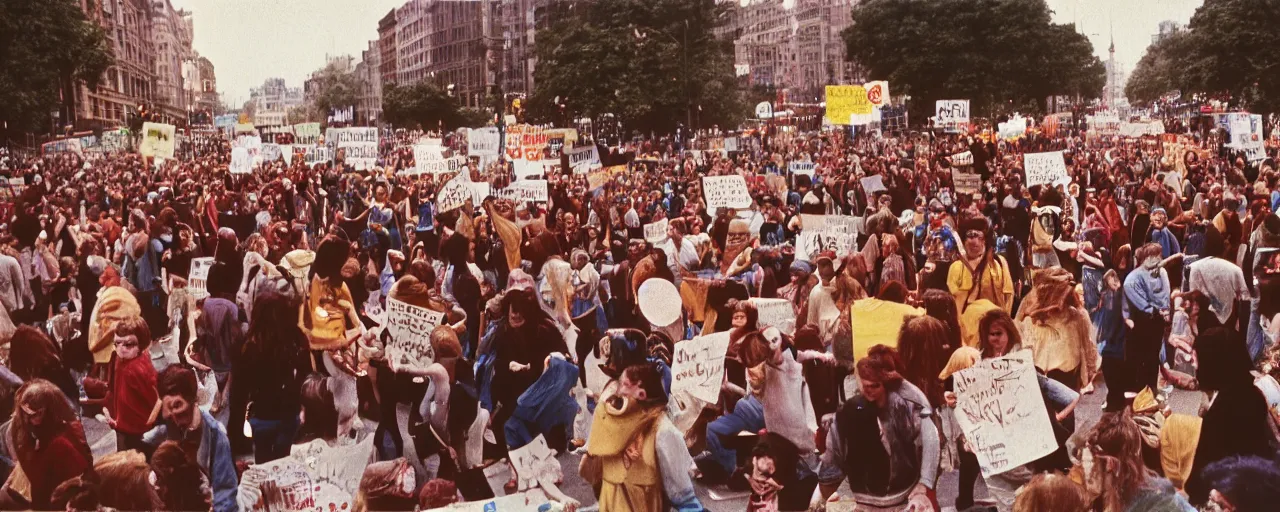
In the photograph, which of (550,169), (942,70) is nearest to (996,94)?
(942,70)

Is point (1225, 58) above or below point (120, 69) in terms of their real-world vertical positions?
below

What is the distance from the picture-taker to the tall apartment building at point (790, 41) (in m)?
10.2

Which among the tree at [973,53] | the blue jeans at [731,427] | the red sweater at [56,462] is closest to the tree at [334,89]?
the red sweater at [56,462]

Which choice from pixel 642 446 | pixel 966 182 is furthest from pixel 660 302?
pixel 966 182

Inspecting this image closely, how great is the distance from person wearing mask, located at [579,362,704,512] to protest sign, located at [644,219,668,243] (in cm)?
294

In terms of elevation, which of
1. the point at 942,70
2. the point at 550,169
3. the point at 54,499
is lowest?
the point at 54,499

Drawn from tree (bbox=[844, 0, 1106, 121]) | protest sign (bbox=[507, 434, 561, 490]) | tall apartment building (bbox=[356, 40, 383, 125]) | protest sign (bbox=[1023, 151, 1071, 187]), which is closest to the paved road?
protest sign (bbox=[507, 434, 561, 490])

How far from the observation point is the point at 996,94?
11492mm

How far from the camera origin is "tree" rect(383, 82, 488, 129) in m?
9.94

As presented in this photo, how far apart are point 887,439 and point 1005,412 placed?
821 millimetres

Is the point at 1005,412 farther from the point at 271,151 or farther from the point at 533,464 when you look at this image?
the point at 271,151

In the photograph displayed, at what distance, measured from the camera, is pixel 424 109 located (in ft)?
33.3

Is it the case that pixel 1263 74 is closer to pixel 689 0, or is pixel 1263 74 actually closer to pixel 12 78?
pixel 689 0

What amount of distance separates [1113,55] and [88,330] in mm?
7289
